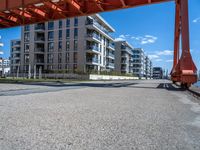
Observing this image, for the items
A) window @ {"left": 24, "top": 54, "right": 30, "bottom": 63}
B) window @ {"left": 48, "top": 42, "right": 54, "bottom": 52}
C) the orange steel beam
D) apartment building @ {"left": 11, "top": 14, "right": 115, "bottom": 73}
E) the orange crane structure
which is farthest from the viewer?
window @ {"left": 24, "top": 54, "right": 30, "bottom": 63}

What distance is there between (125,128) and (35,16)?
74.9 ft

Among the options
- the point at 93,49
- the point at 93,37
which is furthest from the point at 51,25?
the point at 93,49

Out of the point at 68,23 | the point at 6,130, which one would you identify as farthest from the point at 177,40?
the point at 68,23

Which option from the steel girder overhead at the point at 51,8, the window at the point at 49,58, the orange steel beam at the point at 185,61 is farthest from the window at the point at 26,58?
the orange steel beam at the point at 185,61

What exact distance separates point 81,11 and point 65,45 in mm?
33733

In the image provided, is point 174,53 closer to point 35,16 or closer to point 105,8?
point 105,8

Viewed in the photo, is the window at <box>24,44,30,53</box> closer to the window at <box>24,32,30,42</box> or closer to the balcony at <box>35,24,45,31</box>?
the window at <box>24,32,30,42</box>

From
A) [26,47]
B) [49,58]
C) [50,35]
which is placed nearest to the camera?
[49,58]

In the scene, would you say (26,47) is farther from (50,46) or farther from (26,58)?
(50,46)

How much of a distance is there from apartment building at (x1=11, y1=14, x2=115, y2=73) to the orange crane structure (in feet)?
89.1

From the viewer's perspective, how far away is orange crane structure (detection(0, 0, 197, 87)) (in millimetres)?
18739

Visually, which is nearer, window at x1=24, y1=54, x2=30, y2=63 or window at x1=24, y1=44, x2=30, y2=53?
window at x1=24, y1=54, x2=30, y2=63

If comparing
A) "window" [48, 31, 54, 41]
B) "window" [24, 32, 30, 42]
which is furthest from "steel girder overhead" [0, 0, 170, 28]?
"window" [24, 32, 30, 42]

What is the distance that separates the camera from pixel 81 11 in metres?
22.6
